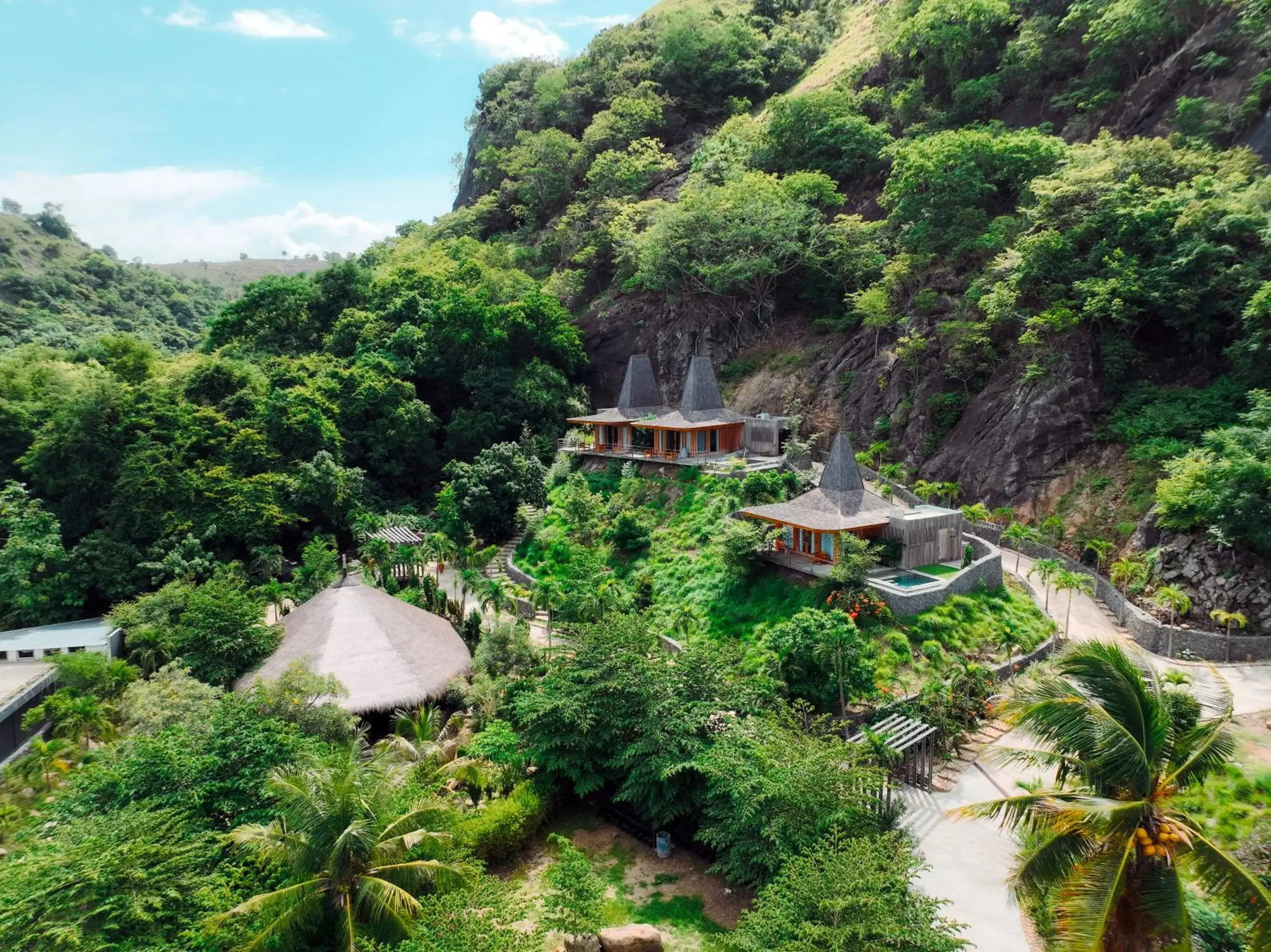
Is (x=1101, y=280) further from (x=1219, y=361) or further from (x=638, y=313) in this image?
(x=638, y=313)

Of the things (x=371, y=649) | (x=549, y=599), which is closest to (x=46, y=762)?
(x=371, y=649)

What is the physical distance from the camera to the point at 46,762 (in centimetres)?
1772

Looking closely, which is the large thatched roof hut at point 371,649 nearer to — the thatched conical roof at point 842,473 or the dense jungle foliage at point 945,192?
the thatched conical roof at point 842,473

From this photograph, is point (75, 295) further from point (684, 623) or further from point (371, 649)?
point (684, 623)

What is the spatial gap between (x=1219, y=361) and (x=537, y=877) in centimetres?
3045

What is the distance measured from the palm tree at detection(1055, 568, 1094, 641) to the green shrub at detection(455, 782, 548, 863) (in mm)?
16929

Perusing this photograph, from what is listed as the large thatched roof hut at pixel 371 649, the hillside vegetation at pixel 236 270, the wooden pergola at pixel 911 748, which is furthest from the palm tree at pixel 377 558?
the hillside vegetation at pixel 236 270

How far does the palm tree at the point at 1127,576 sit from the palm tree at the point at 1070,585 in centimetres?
76

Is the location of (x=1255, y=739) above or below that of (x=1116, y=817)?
below

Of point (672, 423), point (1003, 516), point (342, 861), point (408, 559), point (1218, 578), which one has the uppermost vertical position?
point (672, 423)

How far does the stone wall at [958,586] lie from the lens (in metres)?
21.6

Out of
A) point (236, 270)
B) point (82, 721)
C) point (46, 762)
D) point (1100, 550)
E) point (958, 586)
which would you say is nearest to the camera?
point (46, 762)

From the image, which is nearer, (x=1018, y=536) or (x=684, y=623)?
(x=684, y=623)

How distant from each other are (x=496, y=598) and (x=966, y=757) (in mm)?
16521
